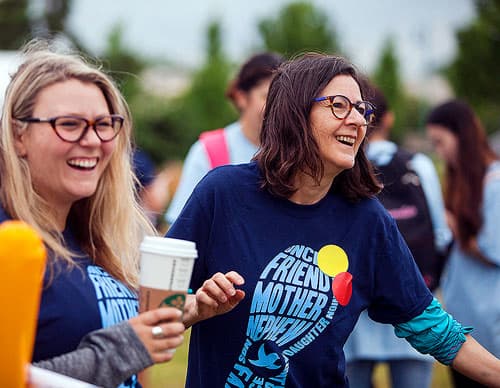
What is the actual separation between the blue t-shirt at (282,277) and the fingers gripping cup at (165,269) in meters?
0.60

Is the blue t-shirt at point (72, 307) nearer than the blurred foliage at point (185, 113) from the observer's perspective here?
Yes

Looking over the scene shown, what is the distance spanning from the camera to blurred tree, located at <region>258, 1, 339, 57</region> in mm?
38500

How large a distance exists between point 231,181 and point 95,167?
49 centimetres

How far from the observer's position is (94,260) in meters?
2.38

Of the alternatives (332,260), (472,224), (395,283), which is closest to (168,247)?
(332,260)

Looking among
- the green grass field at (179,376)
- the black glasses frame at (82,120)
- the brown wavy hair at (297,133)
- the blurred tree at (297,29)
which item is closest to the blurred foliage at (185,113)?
the blurred tree at (297,29)

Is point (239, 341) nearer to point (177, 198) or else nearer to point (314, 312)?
point (314, 312)

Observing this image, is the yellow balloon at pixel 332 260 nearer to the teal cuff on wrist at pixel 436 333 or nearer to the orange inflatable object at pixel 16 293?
the teal cuff on wrist at pixel 436 333

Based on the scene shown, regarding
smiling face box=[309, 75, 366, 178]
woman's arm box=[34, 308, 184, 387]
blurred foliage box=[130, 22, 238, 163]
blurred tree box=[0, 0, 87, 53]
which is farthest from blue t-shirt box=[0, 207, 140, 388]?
blurred tree box=[0, 0, 87, 53]

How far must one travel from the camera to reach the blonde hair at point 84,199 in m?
Result: 2.17

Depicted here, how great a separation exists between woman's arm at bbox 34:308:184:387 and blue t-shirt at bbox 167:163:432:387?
0.57 metres

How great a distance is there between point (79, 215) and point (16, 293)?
88cm

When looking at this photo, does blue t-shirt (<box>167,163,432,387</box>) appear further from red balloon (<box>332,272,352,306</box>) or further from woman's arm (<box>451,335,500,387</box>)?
woman's arm (<box>451,335,500,387</box>)

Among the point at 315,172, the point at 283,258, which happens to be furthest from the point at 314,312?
the point at 315,172
